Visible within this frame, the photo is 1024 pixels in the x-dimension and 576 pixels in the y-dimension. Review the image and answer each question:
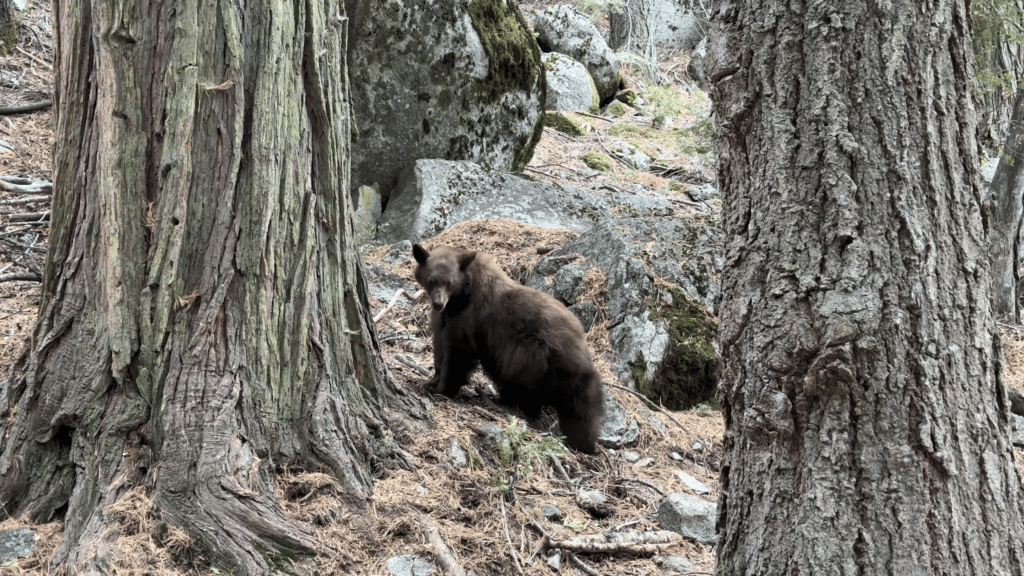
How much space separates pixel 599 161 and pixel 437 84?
4318 millimetres

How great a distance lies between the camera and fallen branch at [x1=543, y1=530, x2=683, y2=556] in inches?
153

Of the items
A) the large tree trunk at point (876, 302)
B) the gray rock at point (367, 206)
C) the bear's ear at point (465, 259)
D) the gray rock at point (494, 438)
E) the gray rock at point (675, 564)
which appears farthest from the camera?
the gray rock at point (367, 206)

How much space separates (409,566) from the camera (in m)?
3.48

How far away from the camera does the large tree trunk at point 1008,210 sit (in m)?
9.29

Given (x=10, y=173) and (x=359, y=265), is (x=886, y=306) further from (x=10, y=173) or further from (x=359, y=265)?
(x=10, y=173)

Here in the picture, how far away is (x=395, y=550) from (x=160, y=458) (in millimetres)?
1110

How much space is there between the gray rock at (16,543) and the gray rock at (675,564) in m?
2.87

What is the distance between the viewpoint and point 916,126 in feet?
7.51

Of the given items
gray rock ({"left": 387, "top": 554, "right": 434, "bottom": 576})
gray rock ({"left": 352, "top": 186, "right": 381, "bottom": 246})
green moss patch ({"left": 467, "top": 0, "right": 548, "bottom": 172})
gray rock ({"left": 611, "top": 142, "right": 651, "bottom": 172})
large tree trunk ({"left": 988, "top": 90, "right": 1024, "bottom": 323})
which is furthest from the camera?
gray rock ({"left": 611, "top": 142, "right": 651, "bottom": 172})

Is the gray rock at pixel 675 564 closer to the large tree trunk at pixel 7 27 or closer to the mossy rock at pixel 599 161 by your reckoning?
the large tree trunk at pixel 7 27

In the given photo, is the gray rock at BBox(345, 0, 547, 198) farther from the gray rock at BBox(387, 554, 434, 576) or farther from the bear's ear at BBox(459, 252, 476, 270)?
the gray rock at BBox(387, 554, 434, 576)

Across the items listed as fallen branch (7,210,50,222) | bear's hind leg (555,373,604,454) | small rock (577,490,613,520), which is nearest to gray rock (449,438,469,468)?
small rock (577,490,613,520)

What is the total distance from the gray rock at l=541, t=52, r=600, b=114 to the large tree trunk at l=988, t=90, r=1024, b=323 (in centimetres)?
842

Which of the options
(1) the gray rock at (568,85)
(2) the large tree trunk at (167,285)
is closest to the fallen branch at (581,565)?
(2) the large tree trunk at (167,285)
